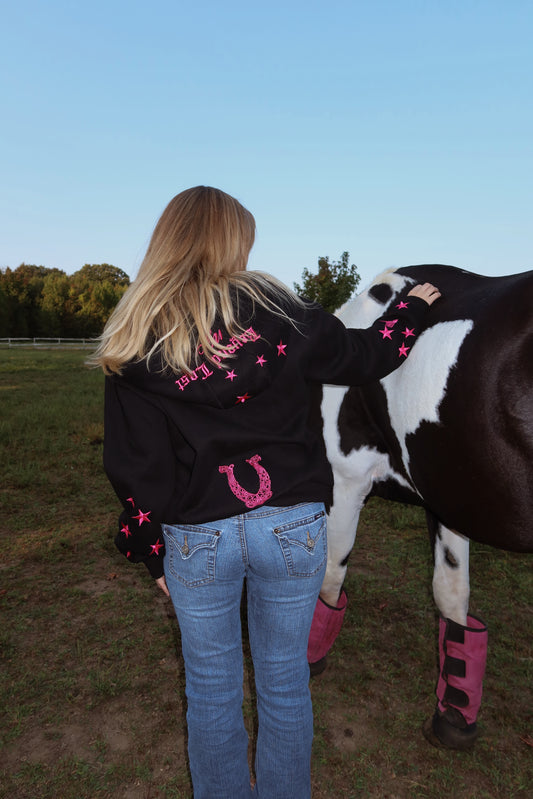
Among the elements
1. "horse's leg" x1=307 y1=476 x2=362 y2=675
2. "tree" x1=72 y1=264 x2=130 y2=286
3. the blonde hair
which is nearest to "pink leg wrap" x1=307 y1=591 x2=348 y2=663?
"horse's leg" x1=307 y1=476 x2=362 y2=675

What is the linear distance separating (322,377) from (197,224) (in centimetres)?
58

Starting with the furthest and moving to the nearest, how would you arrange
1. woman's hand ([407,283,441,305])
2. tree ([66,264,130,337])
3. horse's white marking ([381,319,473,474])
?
tree ([66,264,130,337])
woman's hand ([407,283,441,305])
horse's white marking ([381,319,473,474])

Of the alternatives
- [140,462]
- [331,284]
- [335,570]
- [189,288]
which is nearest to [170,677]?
[335,570]

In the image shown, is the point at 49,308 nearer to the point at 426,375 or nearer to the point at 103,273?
the point at 103,273

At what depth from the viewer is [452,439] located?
5.58ft

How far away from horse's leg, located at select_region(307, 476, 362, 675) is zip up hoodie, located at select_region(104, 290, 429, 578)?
2.89 feet

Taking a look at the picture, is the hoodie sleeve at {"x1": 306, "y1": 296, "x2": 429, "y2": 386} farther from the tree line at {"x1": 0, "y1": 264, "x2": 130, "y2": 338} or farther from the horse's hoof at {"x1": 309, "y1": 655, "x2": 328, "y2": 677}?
the tree line at {"x1": 0, "y1": 264, "x2": 130, "y2": 338}

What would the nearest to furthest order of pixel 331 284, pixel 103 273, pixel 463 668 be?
pixel 463 668 < pixel 331 284 < pixel 103 273

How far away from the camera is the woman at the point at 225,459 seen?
1.38 m

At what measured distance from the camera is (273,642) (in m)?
1.50

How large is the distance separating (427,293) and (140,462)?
1.19 m

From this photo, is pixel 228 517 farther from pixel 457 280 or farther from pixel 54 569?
pixel 54 569

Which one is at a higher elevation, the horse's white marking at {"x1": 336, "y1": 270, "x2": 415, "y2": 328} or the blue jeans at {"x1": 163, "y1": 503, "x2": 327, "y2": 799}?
the horse's white marking at {"x1": 336, "y1": 270, "x2": 415, "y2": 328}

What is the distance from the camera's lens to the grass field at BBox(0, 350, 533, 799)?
6.84 ft
